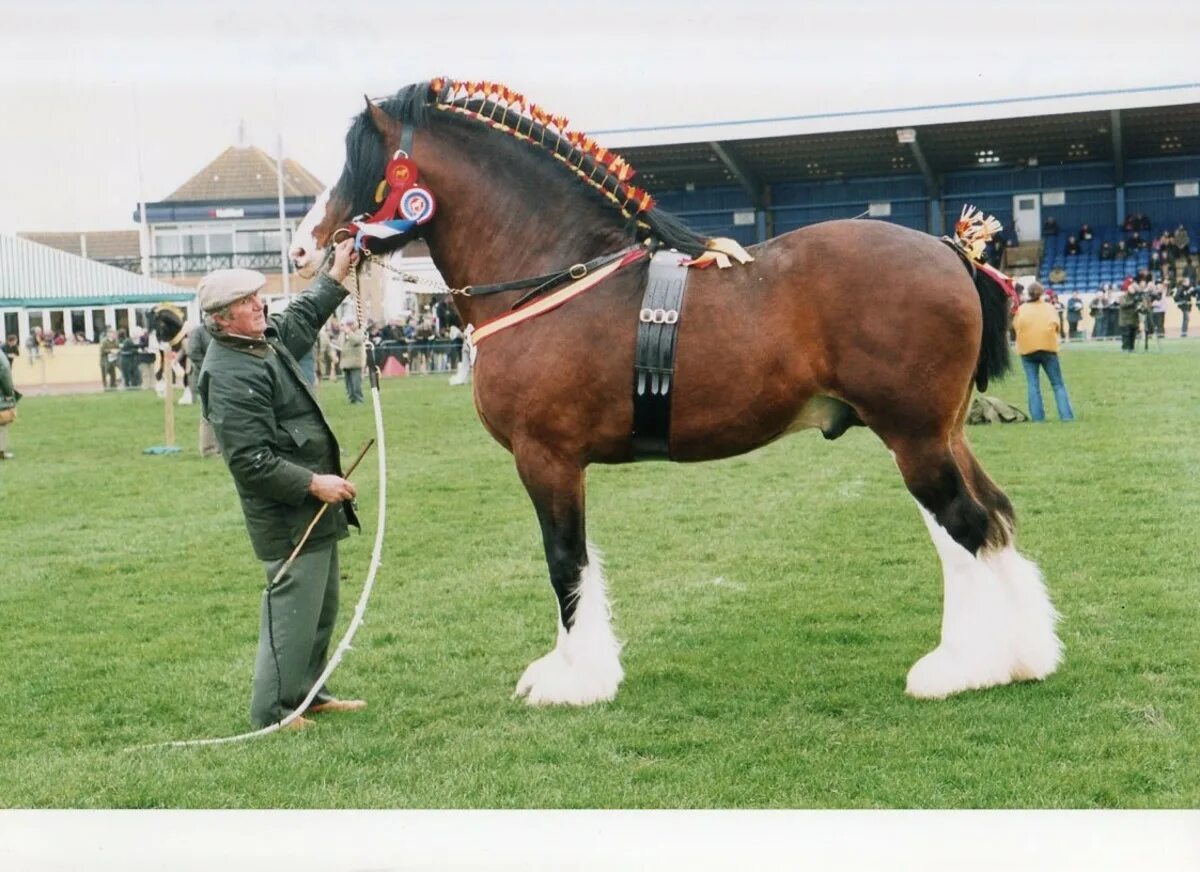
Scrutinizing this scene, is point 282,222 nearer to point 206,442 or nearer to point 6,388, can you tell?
point 206,442

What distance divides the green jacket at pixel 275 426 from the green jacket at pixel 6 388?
10.6 metres

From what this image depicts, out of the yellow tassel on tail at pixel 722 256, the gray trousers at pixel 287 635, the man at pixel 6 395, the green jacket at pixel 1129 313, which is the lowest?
the gray trousers at pixel 287 635

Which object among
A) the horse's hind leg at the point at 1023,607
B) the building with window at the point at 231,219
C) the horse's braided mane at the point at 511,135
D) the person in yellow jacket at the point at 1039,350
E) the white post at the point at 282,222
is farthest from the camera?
the person in yellow jacket at the point at 1039,350

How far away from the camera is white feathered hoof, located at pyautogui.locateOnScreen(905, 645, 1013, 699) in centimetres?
493

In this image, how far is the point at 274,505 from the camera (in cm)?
512

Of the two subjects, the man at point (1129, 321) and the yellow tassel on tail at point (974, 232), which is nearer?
the yellow tassel on tail at point (974, 232)

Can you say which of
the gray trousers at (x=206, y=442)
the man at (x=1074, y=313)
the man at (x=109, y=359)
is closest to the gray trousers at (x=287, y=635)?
the gray trousers at (x=206, y=442)

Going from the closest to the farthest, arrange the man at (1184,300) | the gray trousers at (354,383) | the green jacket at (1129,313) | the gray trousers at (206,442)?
the gray trousers at (206,442) < the gray trousers at (354,383) < the green jacket at (1129,313) < the man at (1184,300)

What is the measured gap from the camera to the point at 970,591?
16.1 feet

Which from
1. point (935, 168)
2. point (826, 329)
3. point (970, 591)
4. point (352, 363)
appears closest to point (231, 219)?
point (826, 329)

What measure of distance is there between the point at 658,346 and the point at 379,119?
1.57m

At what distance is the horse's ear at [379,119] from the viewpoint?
525 centimetres

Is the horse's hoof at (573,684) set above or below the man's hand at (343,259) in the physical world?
below

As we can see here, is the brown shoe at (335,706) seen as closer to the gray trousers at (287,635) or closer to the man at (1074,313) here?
the gray trousers at (287,635)
